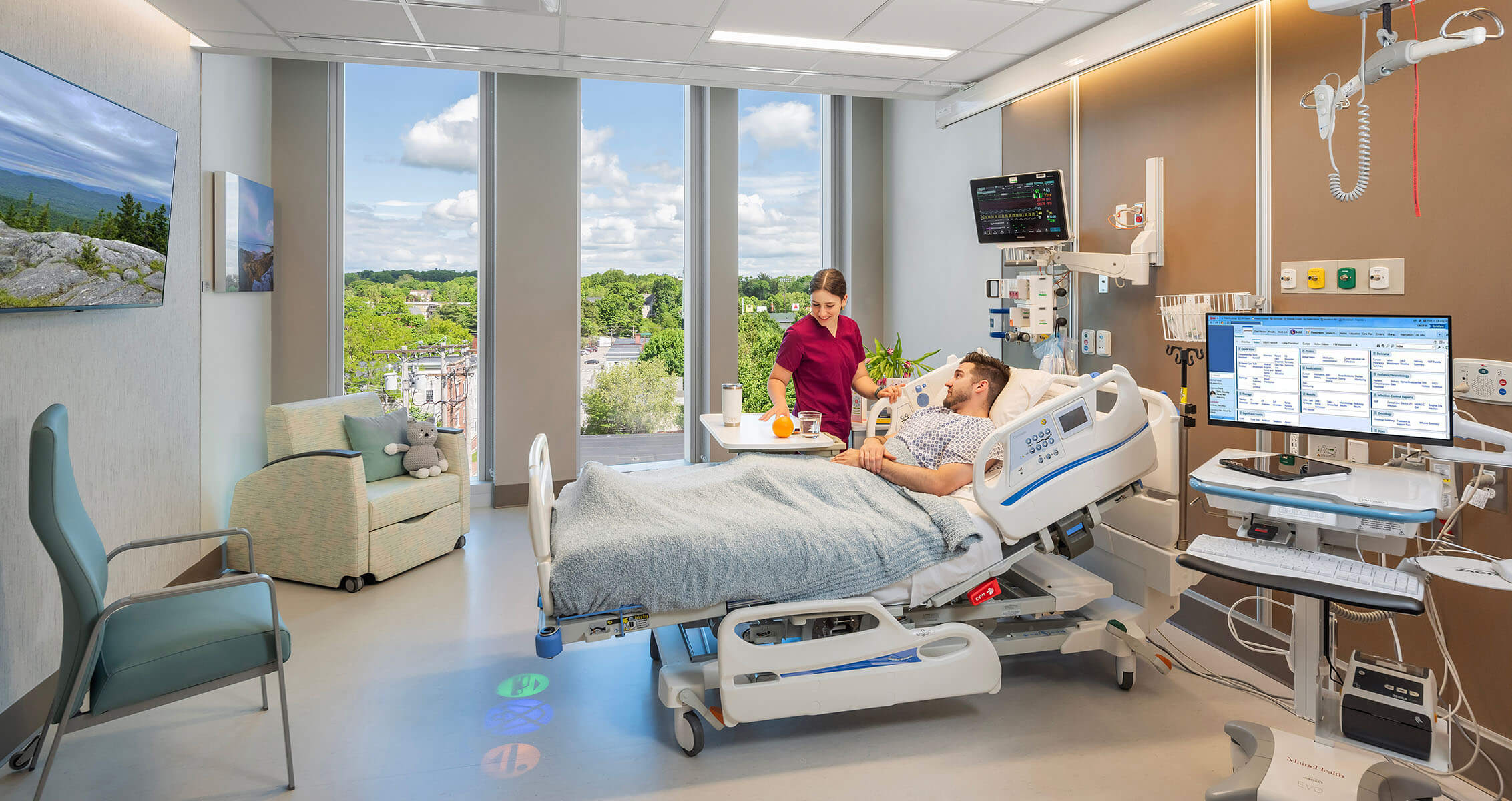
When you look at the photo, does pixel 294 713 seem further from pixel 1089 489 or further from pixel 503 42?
pixel 503 42

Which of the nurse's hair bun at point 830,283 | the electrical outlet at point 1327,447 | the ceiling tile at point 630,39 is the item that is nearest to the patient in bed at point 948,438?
the nurse's hair bun at point 830,283

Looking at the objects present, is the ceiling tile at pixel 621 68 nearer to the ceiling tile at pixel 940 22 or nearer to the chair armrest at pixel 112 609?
the ceiling tile at pixel 940 22

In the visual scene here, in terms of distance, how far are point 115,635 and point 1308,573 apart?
3029 mm

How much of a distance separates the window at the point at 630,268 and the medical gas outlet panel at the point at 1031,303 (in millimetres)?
2555

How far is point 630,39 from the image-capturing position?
12.8ft

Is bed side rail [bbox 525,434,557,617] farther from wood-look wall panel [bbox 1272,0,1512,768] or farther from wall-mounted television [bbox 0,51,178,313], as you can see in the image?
wood-look wall panel [bbox 1272,0,1512,768]

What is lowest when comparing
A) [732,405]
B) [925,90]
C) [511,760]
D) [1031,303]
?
[511,760]

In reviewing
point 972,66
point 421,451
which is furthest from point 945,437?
point 421,451

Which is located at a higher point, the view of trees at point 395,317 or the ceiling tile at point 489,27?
the ceiling tile at point 489,27

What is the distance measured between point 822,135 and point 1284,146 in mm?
3923

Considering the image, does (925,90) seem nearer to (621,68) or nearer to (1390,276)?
(621,68)

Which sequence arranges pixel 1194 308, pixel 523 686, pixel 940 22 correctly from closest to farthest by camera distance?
pixel 523 686 → pixel 1194 308 → pixel 940 22

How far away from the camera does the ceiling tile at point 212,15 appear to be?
341 cm

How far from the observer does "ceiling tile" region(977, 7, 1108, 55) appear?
362 centimetres
